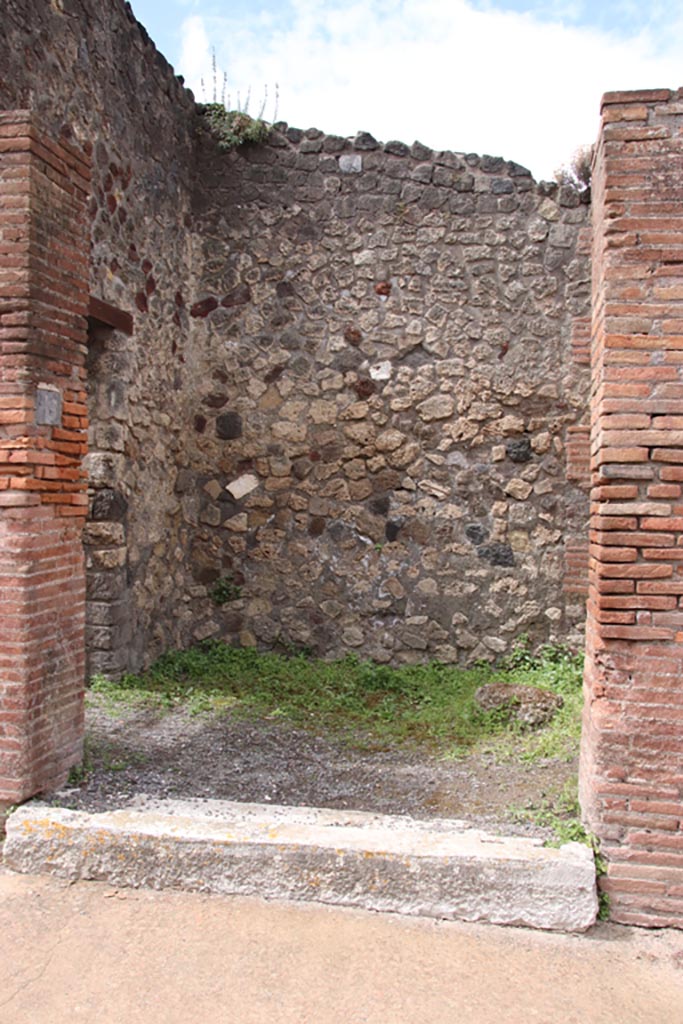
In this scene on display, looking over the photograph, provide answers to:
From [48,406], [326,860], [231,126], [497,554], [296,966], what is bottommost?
[296,966]

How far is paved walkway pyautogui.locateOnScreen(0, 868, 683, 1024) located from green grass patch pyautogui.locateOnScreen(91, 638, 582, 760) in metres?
1.70

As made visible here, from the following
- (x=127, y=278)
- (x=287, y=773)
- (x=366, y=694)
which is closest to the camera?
(x=287, y=773)

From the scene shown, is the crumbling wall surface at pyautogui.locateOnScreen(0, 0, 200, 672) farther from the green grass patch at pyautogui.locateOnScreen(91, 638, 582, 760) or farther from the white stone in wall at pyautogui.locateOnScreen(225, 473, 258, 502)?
the white stone in wall at pyautogui.locateOnScreen(225, 473, 258, 502)

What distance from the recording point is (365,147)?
6.70 meters

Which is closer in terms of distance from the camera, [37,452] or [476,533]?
[37,452]

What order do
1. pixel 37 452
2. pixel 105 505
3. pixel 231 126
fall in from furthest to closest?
pixel 231 126, pixel 105 505, pixel 37 452

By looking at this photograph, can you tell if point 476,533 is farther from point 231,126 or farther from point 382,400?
point 231,126

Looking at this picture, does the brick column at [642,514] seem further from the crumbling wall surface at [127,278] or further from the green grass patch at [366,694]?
the crumbling wall surface at [127,278]

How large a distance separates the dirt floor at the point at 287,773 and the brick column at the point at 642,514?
466 mm

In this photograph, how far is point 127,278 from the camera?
5.87 m

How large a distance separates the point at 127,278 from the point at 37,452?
8.75 feet

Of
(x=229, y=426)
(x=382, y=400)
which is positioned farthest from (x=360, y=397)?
(x=229, y=426)

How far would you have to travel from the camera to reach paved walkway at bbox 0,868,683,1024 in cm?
261

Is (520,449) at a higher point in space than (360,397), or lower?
lower
